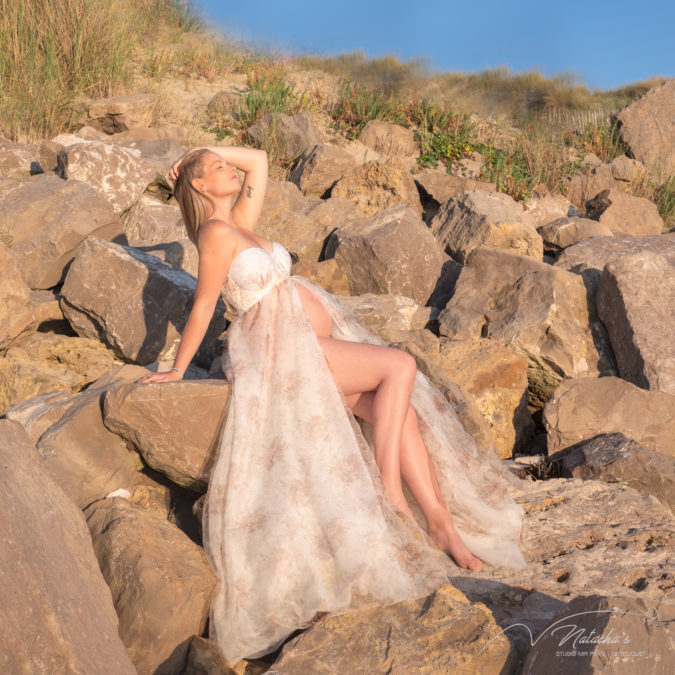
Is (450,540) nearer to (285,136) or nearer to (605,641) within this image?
(605,641)

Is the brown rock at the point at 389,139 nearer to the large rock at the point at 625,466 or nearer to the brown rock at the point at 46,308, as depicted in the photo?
the brown rock at the point at 46,308

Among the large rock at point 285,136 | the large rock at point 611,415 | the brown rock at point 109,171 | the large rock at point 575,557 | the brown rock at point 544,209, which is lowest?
the large rock at point 575,557

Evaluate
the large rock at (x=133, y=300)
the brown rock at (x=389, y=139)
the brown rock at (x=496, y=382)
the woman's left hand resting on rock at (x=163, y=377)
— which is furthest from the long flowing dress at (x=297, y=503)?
the brown rock at (x=389, y=139)

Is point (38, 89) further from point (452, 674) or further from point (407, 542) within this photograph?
point (452, 674)

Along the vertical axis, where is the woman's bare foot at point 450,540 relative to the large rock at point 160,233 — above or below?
below

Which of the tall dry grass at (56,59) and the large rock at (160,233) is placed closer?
the large rock at (160,233)

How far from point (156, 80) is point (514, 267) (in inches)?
313

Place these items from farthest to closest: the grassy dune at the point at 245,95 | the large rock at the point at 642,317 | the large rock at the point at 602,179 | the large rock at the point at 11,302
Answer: the large rock at the point at 602,179
the grassy dune at the point at 245,95
the large rock at the point at 642,317
the large rock at the point at 11,302

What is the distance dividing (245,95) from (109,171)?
4.75 meters

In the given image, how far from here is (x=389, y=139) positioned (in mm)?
10992

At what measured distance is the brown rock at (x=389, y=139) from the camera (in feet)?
36.0

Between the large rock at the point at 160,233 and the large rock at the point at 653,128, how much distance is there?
316 inches

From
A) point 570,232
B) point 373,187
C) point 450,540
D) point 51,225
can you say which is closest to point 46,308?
point 51,225

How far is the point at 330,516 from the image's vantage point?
3.04m
